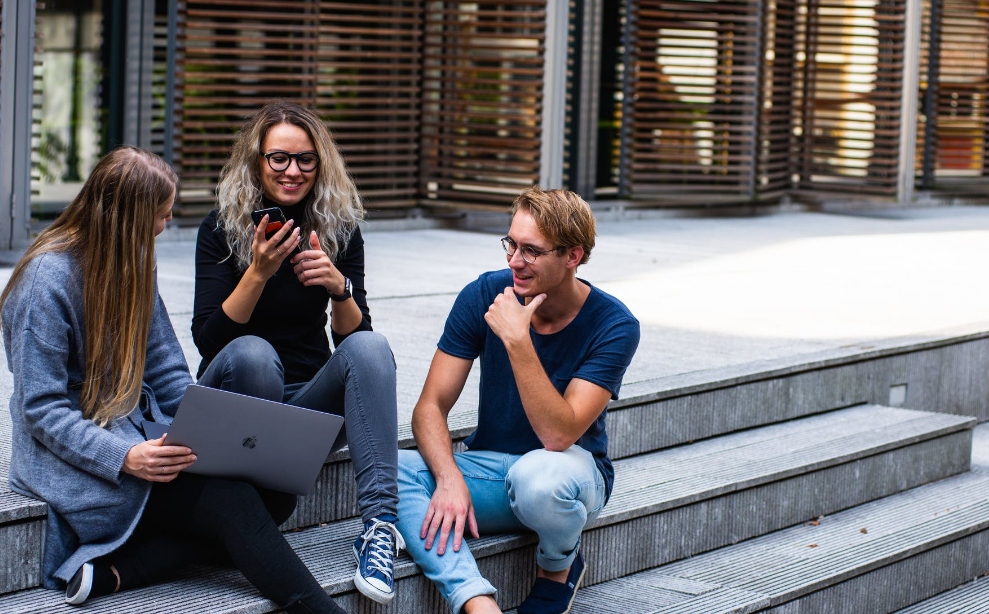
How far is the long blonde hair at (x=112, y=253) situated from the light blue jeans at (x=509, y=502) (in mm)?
787

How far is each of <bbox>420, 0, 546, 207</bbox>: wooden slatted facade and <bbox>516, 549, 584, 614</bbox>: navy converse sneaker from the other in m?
6.33

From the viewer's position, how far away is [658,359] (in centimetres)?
519

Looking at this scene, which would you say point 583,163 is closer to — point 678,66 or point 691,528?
point 678,66

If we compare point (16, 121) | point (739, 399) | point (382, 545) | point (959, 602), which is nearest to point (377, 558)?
point (382, 545)

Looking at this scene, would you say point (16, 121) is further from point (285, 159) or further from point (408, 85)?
point (285, 159)

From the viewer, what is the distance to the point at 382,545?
310cm

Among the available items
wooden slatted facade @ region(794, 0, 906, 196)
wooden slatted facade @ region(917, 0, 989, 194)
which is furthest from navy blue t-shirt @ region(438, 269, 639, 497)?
wooden slatted facade @ region(917, 0, 989, 194)

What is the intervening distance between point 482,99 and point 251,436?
718 centimetres

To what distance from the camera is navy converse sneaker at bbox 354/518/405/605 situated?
3020 millimetres

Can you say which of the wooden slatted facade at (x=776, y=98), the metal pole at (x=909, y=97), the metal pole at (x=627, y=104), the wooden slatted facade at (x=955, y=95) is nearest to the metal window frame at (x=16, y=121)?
the metal pole at (x=627, y=104)

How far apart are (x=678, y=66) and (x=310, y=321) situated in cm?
815

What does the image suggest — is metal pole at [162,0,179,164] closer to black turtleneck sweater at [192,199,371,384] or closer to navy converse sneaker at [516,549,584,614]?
black turtleneck sweater at [192,199,371,384]

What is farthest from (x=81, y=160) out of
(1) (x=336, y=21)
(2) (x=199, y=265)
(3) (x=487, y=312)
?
(3) (x=487, y=312)

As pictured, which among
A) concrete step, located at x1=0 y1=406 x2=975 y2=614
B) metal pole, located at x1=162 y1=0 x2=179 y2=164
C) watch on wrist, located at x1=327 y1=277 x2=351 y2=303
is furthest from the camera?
metal pole, located at x1=162 y1=0 x2=179 y2=164
